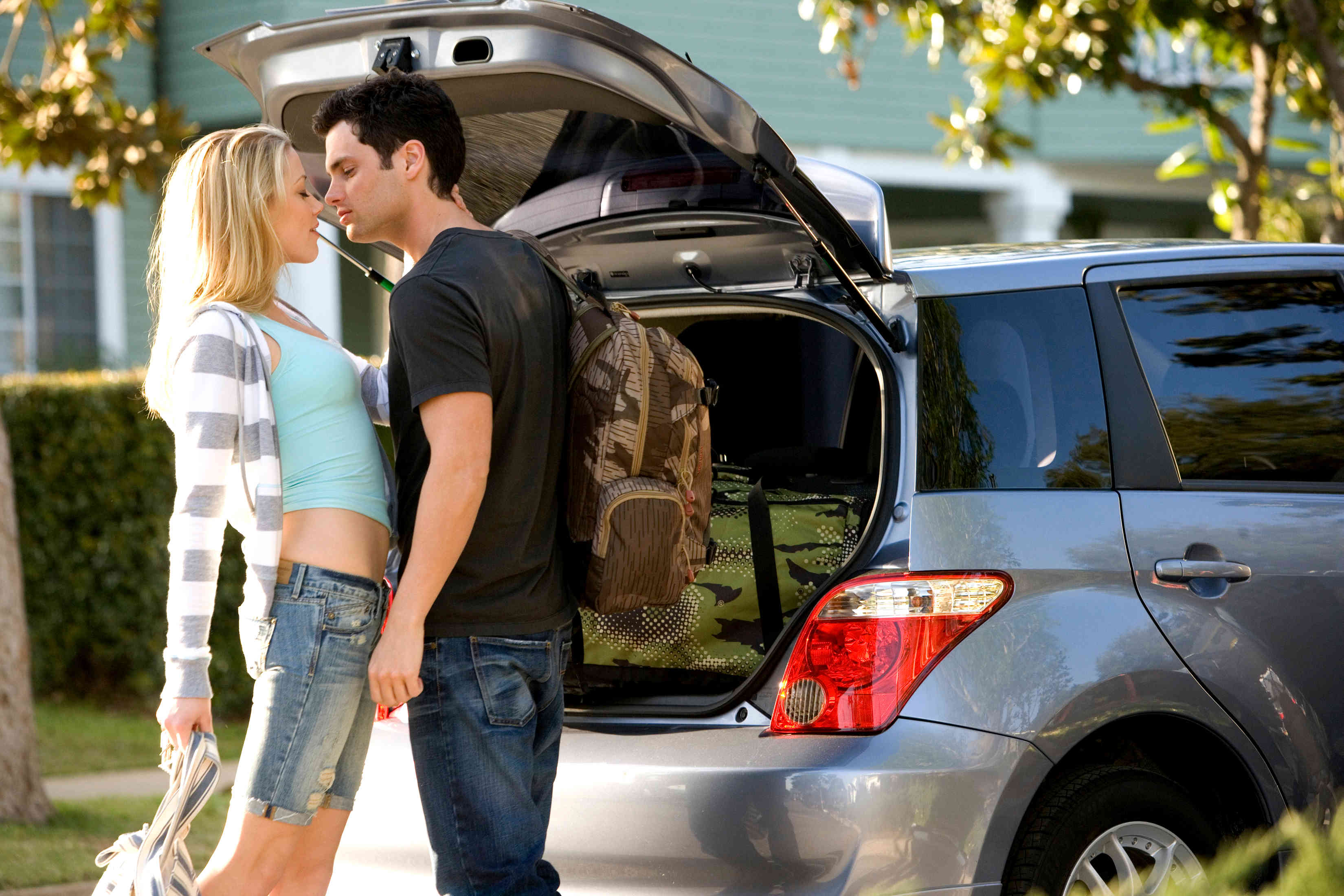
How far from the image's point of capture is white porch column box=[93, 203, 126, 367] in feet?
39.2

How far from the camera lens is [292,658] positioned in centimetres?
268

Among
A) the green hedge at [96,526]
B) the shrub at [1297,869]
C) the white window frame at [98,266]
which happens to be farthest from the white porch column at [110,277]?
the shrub at [1297,869]

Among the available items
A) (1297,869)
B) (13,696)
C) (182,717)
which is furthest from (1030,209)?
(1297,869)

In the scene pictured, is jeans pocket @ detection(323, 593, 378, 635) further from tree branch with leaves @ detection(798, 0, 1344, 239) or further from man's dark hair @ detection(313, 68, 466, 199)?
tree branch with leaves @ detection(798, 0, 1344, 239)

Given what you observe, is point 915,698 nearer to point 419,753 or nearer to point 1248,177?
point 419,753

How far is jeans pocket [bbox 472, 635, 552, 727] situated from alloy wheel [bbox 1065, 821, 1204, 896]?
3.75 feet

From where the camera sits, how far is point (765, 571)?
357 cm

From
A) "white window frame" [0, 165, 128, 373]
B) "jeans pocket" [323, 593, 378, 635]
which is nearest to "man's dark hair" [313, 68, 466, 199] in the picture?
"jeans pocket" [323, 593, 378, 635]

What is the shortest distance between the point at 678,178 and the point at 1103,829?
1.62 metres

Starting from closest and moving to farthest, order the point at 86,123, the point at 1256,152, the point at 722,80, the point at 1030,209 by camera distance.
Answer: the point at 86,123
the point at 1256,152
the point at 722,80
the point at 1030,209

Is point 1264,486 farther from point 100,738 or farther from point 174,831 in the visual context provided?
point 100,738

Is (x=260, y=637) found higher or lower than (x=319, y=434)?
lower

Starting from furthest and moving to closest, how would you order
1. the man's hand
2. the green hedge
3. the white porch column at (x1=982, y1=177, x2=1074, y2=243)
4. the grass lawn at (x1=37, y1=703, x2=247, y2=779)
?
the white porch column at (x1=982, y1=177, x2=1074, y2=243) < the green hedge < the grass lawn at (x1=37, y1=703, x2=247, y2=779) < the man's hand

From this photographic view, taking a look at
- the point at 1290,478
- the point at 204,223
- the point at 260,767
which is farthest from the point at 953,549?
the point at 204,223
